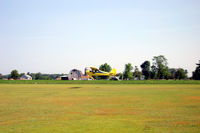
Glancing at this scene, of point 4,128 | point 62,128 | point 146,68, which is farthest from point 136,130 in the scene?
point 146,68

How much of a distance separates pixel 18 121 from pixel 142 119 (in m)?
6.38

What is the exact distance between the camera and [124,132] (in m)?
8.18

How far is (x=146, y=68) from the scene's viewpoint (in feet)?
481

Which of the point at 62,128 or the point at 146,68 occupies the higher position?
the point at 146,68

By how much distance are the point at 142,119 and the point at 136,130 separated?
234 centimetres

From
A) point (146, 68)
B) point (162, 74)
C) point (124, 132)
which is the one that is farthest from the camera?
point (146, 68)

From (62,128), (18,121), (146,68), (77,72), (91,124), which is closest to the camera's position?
(62,128)

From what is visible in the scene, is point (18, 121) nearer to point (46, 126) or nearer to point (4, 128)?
point (4, 128)

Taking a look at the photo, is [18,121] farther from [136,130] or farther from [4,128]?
[136,130]

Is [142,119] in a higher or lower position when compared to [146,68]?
lower

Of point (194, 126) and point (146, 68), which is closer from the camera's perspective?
point (194, 126)

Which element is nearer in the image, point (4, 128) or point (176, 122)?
point (4, 128)

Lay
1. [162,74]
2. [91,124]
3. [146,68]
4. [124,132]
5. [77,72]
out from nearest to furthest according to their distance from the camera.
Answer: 1. [124,132]
2. [91,124]
3. [162,74]
4. [77,72]
5. [146,68]

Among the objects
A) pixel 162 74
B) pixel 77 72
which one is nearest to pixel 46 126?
pixel 162 74
